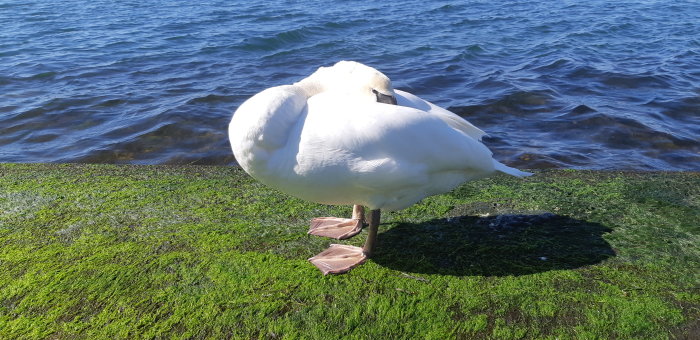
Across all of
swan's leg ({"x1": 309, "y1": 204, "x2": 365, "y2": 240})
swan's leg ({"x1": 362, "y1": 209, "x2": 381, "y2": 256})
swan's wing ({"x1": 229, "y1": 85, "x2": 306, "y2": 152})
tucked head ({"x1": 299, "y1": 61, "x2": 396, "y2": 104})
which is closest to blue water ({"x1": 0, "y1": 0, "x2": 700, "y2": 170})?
swan's leg ({"x1": 309, "y1": 204, "x2": 365, "y2": 240})

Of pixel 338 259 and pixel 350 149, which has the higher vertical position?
pixel 350 149

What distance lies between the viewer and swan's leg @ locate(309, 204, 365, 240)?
4.20 metres

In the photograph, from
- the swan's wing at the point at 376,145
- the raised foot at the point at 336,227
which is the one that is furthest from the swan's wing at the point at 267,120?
the raised foot at the point at 336,227

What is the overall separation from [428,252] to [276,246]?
3.29 feet

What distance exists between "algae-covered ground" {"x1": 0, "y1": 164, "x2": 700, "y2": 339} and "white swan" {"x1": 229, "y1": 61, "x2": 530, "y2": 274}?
0.42m

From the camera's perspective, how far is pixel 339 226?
4332 millimetres

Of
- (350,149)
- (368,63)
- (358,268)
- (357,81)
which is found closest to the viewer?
(350,149)

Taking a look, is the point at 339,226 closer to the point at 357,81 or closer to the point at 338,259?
the point at 338,259

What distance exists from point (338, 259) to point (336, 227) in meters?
0.59

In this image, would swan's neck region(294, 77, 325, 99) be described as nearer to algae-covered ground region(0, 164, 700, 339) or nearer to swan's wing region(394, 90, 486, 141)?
swan's wing region(394, 90, 486, 141)

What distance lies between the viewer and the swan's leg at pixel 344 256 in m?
3.61

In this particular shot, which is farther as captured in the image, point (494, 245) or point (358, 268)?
point (494, 245)

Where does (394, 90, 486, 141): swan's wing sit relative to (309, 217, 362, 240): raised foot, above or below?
above

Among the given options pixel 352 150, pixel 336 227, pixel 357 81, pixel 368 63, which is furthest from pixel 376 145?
pixel 368 63
